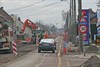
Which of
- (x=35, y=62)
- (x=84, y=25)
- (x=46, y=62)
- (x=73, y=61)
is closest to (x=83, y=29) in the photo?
(x=84, y=25)

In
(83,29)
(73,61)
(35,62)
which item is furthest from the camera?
(83,29)

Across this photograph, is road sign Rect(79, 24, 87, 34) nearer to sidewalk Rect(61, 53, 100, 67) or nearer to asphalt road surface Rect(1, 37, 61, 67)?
sidewalk Rect(61, 53, 100, 67)

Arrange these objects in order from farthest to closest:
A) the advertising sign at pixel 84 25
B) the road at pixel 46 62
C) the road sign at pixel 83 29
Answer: the advertising sign at pixel 84 25
the road sign at pixel 83 29
the road at pixel 46 62

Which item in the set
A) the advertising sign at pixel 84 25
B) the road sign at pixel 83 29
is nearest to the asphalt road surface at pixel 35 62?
the road sign at pixel 83 29

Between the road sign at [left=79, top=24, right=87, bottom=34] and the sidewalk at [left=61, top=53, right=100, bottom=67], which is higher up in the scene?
the road sign at [left=79, top=24, right=87, bottom=34]

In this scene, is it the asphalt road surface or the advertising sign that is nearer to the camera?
the asphalt road surface

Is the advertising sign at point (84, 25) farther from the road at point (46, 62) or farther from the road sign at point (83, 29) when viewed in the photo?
the road at point (46, 62)

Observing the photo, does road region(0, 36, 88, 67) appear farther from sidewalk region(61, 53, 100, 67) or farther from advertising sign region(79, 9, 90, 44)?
advertising sign region(79, 9, 90, 44)

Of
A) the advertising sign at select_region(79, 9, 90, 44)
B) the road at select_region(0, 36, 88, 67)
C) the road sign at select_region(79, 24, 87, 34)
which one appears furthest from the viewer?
the advertising sign at select_region(79, 9, 90, 44)

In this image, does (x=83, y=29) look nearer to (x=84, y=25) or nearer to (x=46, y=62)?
(x=84, y=25)

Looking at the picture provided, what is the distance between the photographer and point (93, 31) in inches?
2766

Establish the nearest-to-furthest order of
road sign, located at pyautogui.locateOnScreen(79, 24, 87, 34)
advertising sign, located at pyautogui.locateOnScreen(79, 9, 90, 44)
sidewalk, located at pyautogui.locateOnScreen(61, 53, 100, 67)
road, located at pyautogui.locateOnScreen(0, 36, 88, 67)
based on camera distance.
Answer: road, located at pyautogui.locateOnScreen(0, 36, 88, 67)
sidewalk, located at pyautogui.locateOnScreen(61, 53, 100, 67)
road sign, located at pyautogui.locateOnScreen(79, 24, 87, 34)
advertising sign, located at pyautogui.locateOnScreen(79, 9, 90, 44)

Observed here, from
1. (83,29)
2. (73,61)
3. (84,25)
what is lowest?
(73,61)

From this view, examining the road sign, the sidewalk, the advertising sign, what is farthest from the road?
the advertising sign
